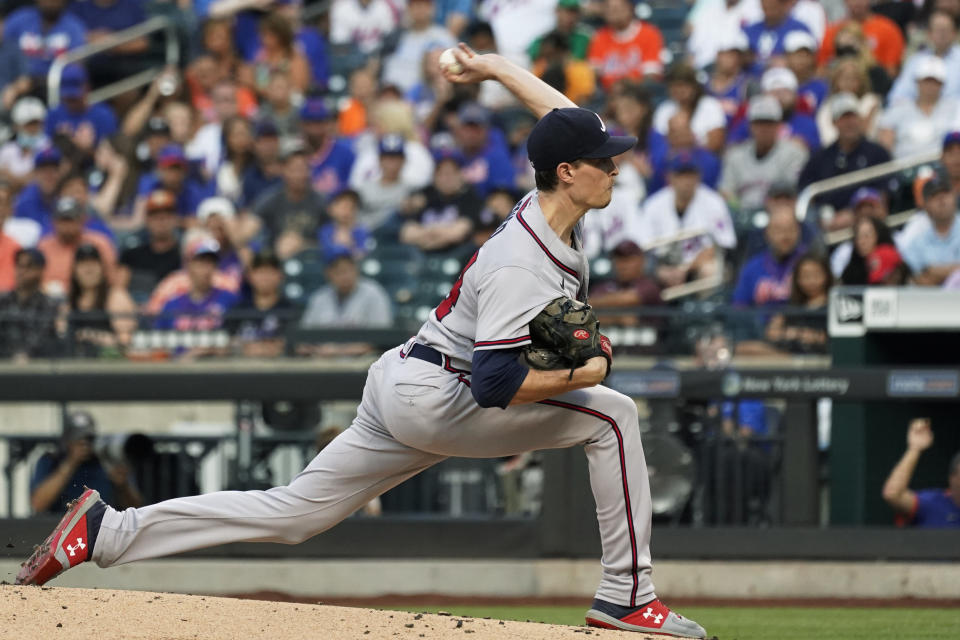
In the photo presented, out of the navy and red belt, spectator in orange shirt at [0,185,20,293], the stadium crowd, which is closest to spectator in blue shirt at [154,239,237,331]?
the stadium crowd

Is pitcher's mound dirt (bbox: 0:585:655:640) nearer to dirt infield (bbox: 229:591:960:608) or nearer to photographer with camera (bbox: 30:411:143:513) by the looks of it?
dirt infield (bbox: 229:591:960:608)

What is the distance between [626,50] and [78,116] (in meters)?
5.03

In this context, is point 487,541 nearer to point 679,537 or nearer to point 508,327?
point 679,537

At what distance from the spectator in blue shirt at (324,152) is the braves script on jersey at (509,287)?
8.06 m

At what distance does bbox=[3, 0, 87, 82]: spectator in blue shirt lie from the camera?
15.4m

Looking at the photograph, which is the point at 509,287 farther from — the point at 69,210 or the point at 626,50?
the point at 626,50

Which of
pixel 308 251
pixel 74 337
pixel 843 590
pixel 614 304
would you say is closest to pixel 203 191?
pixel 308 251

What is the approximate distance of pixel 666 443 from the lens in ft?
27.0

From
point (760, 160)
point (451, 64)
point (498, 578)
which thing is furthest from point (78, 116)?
point (451, 64)

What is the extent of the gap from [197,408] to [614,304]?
106 inches

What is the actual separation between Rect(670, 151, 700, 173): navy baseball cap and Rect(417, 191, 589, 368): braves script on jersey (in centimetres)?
622

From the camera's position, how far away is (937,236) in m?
9.98

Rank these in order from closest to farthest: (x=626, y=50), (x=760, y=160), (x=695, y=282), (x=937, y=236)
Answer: (x=937, y=236) → (x=695, y=282) → (x=760, y=160) → (x=626, y=50)

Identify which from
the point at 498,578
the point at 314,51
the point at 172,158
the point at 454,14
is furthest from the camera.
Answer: the point at 314,51
